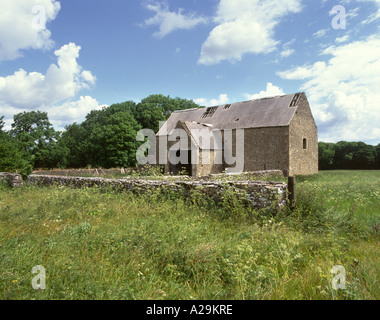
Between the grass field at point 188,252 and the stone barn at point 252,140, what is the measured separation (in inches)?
637

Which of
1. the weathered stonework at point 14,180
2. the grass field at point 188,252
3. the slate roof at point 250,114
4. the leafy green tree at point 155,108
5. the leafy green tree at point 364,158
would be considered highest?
the leafy green tree at point 155,108

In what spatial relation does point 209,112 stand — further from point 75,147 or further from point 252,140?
point 75,147

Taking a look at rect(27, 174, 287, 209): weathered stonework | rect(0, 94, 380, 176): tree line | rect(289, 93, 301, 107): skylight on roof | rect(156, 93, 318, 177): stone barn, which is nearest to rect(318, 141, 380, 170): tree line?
rect(0, 94, 380, 176): tree line

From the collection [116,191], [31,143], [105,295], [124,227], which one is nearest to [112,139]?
[31,143]

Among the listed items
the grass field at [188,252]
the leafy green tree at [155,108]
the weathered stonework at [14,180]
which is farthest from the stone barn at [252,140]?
the leafy green tree at [155,108]

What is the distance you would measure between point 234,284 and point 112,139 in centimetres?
3767

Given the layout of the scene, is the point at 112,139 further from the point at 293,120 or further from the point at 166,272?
the point at 166,272

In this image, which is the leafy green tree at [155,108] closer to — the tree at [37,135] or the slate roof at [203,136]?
the tree at [37,135]

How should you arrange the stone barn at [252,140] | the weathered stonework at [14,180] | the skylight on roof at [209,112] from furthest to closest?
the skylight on roof at [209,112] < the stone barn at [252,140] < the weathered stonework at [14,180]

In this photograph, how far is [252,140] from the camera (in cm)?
2636

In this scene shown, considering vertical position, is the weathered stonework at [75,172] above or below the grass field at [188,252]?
above

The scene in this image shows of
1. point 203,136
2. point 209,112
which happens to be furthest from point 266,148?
point 209,112

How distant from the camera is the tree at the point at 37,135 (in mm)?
40500
